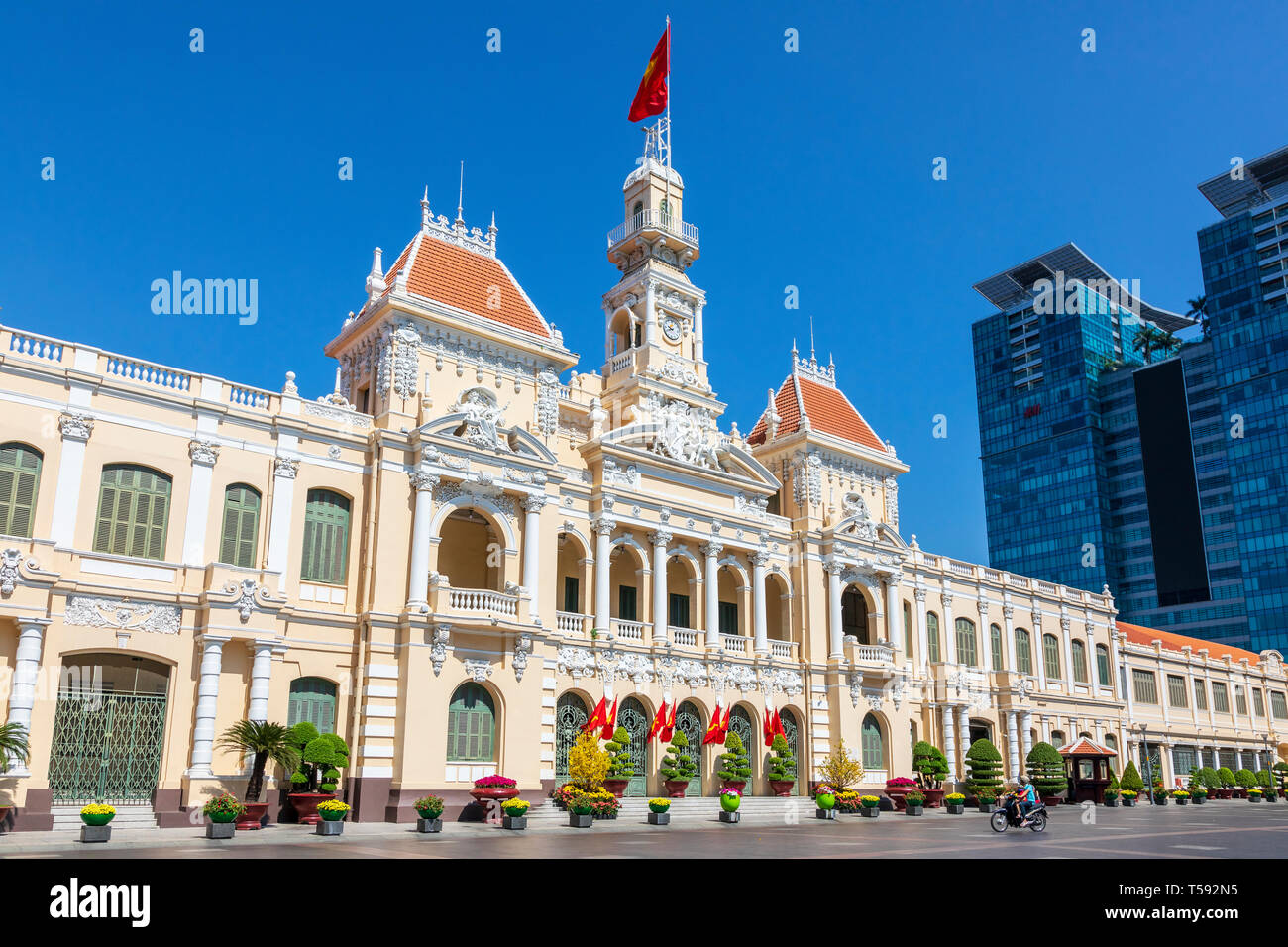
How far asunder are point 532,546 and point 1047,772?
85.9 ft

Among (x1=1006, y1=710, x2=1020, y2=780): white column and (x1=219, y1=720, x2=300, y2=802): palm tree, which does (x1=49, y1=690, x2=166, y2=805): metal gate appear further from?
(x1=1006, y1=710, x2=1020, y2=780): white column

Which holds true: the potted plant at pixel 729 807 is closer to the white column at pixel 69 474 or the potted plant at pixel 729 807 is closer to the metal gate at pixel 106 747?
the metal gate at pixel 106 747

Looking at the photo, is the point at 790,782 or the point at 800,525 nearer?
the point at 790,782

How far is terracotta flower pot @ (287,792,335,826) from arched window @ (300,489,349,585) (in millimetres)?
6146

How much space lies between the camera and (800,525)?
44031mm

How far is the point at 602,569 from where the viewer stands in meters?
36.2

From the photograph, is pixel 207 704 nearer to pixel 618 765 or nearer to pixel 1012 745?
pixel 618 765

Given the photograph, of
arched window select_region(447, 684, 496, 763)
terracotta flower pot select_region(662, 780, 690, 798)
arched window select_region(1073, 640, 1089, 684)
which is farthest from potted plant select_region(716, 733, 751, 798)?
arched window select_region(1073, 640, 1089, 684)

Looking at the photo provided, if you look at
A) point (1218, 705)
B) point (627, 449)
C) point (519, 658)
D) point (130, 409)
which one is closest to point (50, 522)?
point (130, 409)

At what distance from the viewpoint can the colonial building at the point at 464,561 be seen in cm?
2566

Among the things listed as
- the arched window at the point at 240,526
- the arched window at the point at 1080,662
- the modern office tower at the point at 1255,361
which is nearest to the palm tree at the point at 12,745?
the arched window at the point at 240,526

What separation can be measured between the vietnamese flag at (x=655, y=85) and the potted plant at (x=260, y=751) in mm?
28991
